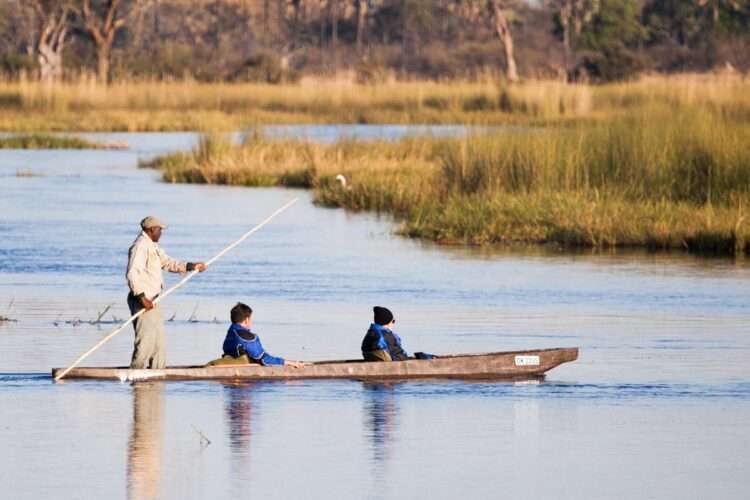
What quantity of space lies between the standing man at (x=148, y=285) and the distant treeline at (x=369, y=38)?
47.4 meters

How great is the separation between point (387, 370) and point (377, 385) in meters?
0.14

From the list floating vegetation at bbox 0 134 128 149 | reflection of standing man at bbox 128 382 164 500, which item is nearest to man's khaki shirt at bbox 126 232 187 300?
reflection of standing man at bbox 128 382 164 500

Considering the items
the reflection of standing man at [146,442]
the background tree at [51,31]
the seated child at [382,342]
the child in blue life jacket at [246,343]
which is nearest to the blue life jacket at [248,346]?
the child in blue life jacket at [246,343]

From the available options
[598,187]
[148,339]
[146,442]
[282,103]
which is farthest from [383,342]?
[282,103]

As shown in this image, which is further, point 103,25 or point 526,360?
point 103,25

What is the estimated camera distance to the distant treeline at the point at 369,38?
243 feet

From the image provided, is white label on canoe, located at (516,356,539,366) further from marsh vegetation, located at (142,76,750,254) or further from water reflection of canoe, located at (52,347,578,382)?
marsh vegetation, located at (142,76,750,254)

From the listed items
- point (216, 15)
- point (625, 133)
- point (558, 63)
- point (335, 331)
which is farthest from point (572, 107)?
point (216, 15)

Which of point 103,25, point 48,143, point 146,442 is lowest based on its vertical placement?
point 146,442

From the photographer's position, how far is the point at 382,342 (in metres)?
14.8

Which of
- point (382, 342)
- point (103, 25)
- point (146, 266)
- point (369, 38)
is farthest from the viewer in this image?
point (369, 38)

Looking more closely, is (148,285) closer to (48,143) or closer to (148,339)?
(148,339)

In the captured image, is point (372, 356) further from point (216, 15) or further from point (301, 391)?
point (216, 15)

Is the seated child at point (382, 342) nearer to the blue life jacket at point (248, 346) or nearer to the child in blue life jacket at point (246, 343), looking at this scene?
the child in blue life jacket at point (246, 343)
